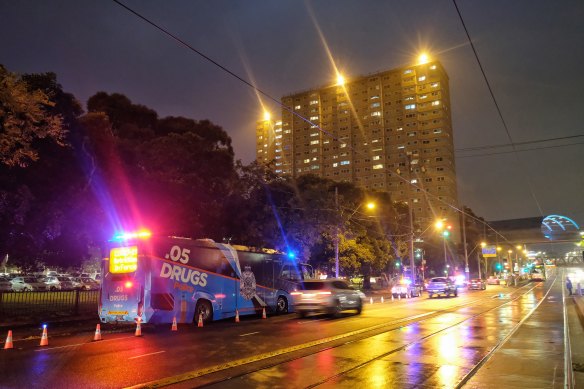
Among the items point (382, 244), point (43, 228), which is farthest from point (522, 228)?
point (43, 228)

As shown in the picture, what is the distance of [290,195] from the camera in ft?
113

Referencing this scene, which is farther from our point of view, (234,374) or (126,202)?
(126,202)

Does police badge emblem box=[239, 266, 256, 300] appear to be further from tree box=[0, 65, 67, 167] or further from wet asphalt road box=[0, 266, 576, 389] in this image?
tree box=[0, 65, 67, 167]

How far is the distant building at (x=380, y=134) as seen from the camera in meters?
136

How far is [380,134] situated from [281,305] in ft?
420

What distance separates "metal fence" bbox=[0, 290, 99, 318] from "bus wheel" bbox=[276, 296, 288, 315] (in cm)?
873

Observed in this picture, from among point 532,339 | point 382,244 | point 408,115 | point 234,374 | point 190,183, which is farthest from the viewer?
point 408,115

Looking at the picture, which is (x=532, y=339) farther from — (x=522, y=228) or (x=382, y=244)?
(x=522, y=228)

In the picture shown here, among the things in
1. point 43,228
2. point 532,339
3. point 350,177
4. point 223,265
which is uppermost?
point 350,177

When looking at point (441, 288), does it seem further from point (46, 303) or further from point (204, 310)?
point (46, 303)

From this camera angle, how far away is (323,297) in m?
20.9

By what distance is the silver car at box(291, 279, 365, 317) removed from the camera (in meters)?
20.9

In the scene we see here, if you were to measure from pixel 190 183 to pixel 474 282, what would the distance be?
42.4m

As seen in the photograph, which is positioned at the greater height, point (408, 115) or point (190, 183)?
point (408, 115)
